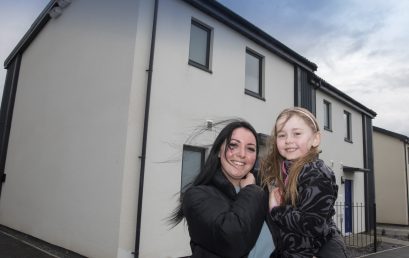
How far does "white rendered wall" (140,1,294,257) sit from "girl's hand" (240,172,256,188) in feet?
17.3

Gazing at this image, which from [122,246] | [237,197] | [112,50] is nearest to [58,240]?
[122,246]

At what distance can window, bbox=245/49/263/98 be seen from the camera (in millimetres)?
10047

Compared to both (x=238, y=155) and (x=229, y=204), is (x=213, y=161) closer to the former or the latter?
(x=238, y=155)

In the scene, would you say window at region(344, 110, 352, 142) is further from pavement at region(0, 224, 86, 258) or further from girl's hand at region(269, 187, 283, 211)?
girl's hand at region(269, 187, 283, 211)

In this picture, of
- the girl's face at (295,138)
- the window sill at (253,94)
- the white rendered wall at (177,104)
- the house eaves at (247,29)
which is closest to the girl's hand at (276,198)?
the girl's face at (295,138)

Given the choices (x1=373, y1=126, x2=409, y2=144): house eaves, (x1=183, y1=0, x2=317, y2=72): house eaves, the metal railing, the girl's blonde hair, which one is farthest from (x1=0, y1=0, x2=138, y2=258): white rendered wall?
(x1=373, y1=126, x2=409, y2=144): house eaves

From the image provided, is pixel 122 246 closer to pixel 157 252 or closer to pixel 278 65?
pixel 157 252

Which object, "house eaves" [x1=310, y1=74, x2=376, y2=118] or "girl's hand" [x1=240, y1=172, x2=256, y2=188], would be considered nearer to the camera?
"girl's hand" [x1=240, y1=172, x2=256, y2=188]

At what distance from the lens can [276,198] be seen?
1.85 meters

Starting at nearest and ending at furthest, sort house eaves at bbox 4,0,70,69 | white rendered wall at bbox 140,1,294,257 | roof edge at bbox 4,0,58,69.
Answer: white rendered wall at bbox 140,1,294,257 < house eaves at bbox 4,0,70,69 < roof edge at bbox 4,0,58,69

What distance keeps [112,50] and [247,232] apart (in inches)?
275

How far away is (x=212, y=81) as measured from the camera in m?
8.63

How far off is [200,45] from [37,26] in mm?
6115

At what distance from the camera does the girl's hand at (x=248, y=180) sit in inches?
72.1
